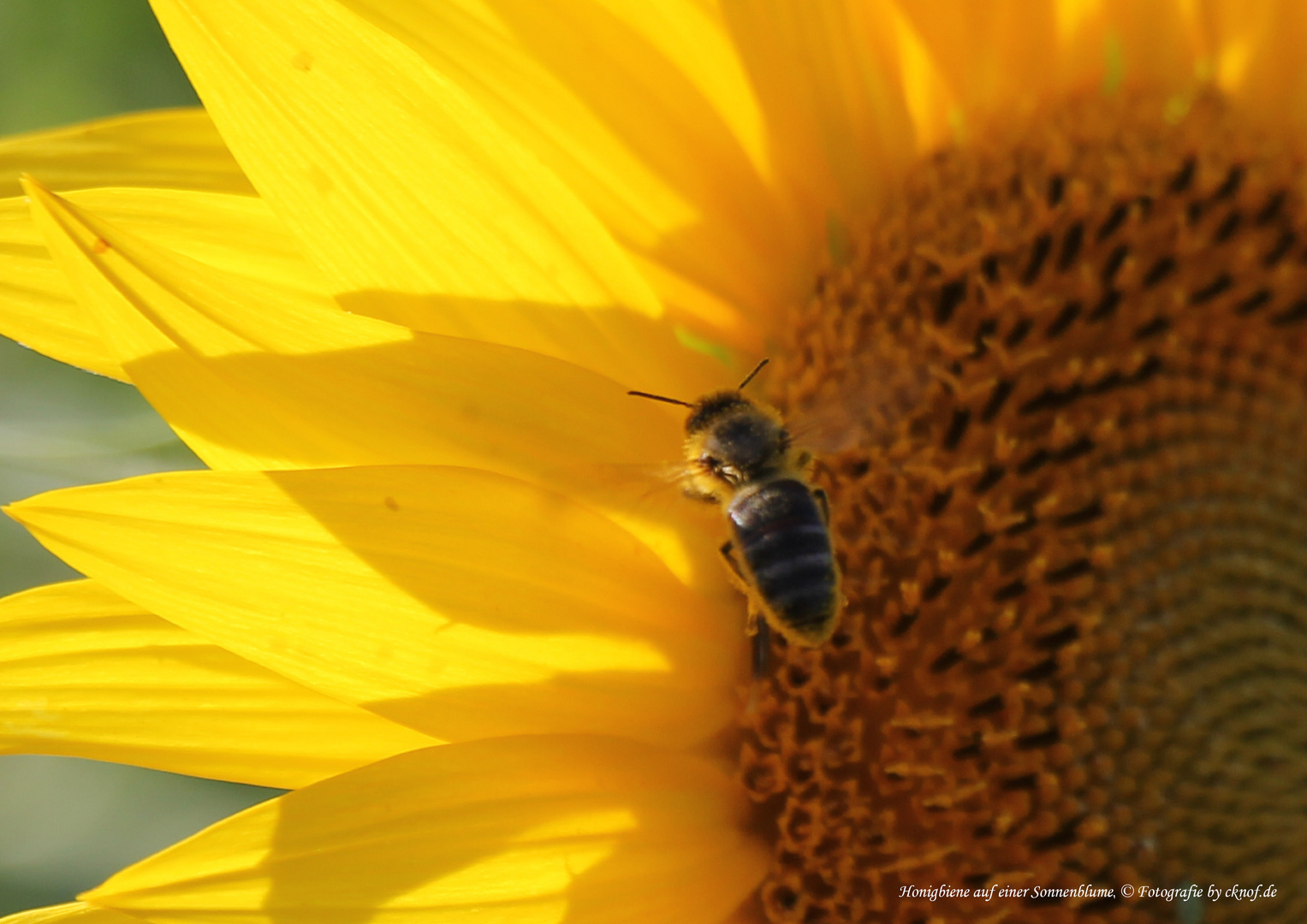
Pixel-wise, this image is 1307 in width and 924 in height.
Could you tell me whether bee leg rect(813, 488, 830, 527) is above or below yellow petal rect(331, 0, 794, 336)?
below

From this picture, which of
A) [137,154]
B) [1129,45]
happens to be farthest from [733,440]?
[1129,45]

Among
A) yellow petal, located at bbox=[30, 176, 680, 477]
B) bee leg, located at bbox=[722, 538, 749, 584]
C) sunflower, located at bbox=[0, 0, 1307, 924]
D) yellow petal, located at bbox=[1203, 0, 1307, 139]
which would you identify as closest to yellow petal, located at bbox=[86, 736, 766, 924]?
sunflower, located at bbox=[0, 0, 1307, 924]

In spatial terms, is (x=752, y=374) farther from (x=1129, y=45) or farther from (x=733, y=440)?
(x=1129, y=45)

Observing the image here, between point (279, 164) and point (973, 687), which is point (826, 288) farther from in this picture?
point (279, 164)

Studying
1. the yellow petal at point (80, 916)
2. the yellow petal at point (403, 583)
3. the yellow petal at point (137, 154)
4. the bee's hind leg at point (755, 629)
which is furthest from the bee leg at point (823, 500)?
the yellow petal at point (80, 916)

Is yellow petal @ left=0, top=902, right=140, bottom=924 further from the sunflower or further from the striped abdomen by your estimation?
the striped abdomen

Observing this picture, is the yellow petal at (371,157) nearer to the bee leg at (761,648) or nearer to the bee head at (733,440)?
the bee head at (733,440)
